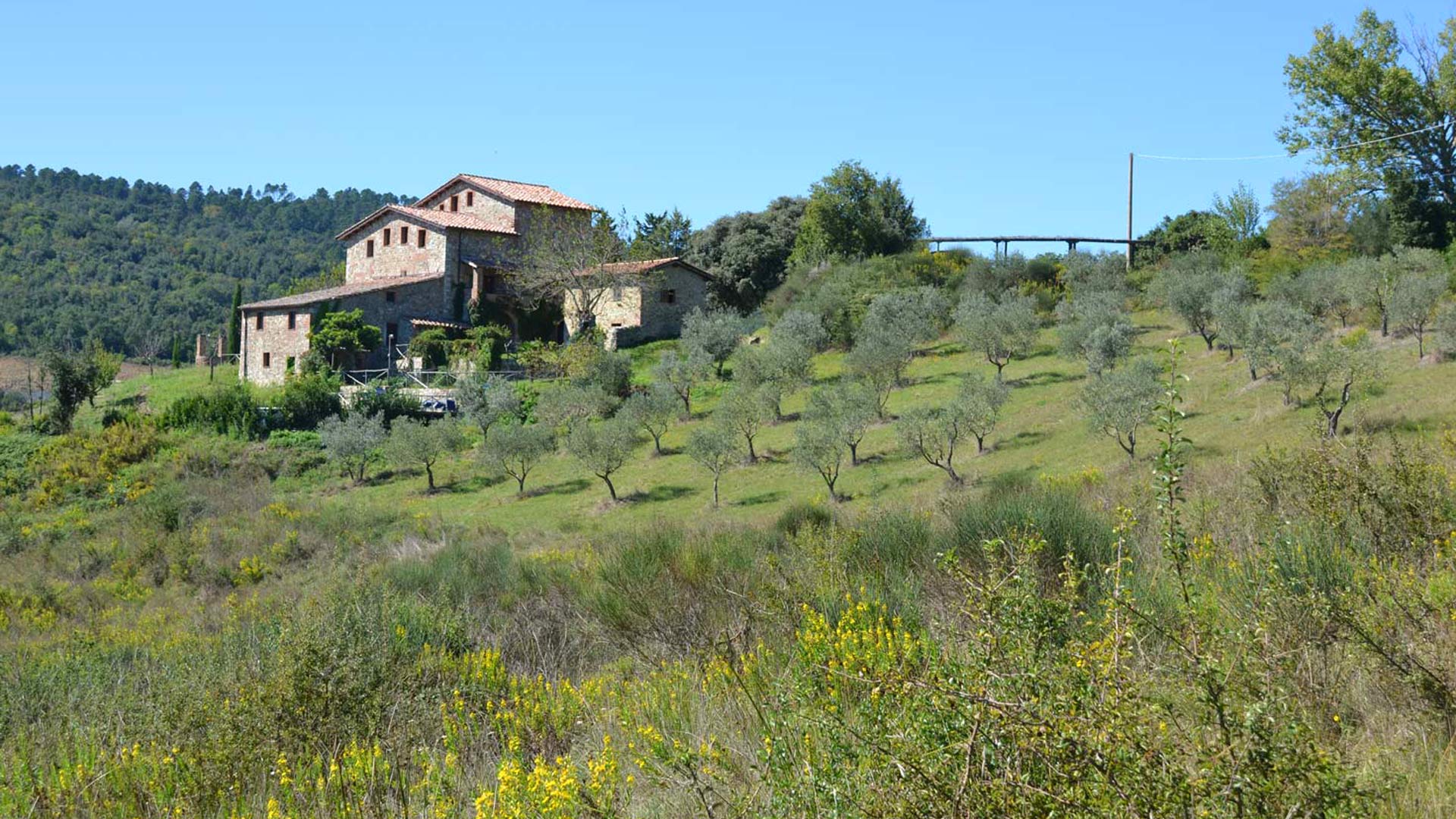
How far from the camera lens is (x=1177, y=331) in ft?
118

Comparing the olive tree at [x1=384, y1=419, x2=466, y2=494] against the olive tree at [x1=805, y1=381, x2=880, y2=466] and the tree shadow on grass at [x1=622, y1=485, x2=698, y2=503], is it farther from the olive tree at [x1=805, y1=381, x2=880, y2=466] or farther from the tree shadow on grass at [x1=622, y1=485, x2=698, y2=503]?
the olive tree at [x1=805, y1=381, x2=880, y2=466]

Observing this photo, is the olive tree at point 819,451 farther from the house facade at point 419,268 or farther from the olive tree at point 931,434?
the house facade at point 419,268

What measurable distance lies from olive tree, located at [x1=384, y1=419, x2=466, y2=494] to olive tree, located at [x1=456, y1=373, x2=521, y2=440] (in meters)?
1.41

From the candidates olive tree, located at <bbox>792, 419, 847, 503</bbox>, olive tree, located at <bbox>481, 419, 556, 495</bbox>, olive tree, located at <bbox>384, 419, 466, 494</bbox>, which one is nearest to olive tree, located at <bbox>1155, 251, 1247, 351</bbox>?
olive tree, located at <bbox>792, 419, 847, 503</bbox>

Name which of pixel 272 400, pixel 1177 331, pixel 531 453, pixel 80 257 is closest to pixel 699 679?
pixel 531 453

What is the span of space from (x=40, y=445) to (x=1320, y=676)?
137ft

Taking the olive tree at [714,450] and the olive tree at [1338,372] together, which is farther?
the olive tree at [714,450]

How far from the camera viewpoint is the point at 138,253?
4003 inches

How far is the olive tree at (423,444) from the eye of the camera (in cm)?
3347

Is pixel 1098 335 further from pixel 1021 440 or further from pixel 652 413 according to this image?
pixel 652 413

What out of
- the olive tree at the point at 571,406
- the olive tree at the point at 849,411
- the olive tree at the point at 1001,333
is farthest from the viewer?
the olive tree at the point at 571,406

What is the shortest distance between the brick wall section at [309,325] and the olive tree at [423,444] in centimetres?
1222

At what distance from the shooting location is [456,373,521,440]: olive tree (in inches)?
1480

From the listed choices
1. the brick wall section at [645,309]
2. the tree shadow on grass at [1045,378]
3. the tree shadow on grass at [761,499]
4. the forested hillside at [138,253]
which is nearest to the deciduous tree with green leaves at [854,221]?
the brick wall section at [645,309]
